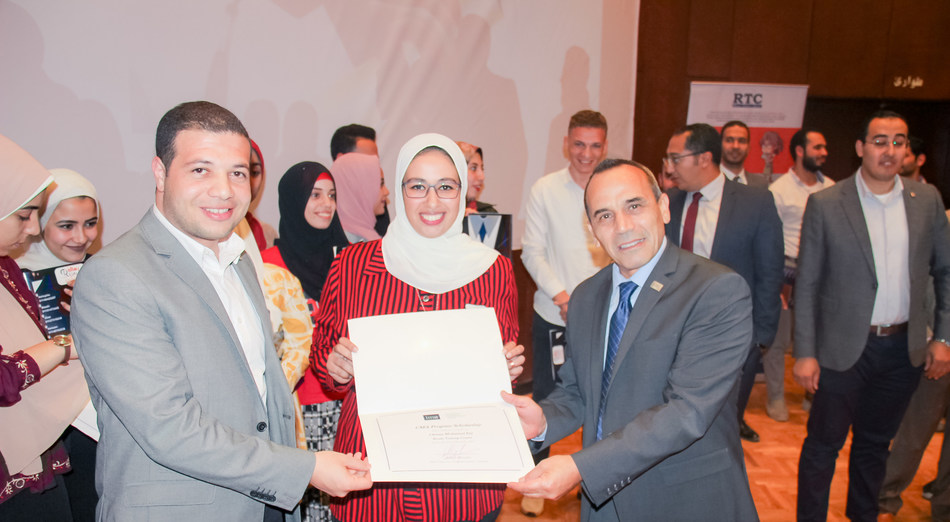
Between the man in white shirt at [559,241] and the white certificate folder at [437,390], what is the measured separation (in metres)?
1.85

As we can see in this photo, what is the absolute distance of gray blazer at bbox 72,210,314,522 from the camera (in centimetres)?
129

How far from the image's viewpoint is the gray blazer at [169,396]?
50.6 inches

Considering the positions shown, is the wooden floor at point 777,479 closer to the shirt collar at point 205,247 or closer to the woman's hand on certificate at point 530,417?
the woman's hand on certificate at point 530,417

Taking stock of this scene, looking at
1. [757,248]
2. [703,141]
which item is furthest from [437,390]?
[703,141]

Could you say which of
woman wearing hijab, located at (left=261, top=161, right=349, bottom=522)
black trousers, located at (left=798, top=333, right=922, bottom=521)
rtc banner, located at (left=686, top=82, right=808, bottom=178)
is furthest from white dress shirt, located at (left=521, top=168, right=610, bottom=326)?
rtc banner, located at (left=686, top=82, right=808, bottom=178)

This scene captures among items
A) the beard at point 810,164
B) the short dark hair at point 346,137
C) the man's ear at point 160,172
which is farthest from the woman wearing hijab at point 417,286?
the beard at point 810,164

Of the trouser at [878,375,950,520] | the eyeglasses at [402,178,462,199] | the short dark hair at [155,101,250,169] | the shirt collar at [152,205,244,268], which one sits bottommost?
the trouser at [878,375,950,520]

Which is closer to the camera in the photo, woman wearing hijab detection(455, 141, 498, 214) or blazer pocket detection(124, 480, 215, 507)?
blazer pocket detection(124, 480, 215, 507)

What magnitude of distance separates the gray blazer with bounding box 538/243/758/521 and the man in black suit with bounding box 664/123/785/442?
1642 mm

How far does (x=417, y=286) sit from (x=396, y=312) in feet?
0.36

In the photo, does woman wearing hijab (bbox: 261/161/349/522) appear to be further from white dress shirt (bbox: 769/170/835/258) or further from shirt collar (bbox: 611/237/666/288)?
white dress shirt (bbox: 769/170/835/258)

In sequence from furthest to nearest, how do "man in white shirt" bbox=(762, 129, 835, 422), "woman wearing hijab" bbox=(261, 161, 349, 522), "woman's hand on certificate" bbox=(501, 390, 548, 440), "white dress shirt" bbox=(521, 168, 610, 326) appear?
"man in white shirt" bbox=(762, 129, 835, 422) < "white dress shirt" bbox=(521, 168, 610, 326) < "woman wearing hijab" bbox=(261, 161, 349, 522) < "woman's hand on certificate" bbox=(501, 390, 548, 440)

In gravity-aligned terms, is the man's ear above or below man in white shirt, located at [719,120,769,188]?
below

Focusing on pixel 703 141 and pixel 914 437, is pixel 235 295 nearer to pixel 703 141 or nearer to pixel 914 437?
pixel 703 141
